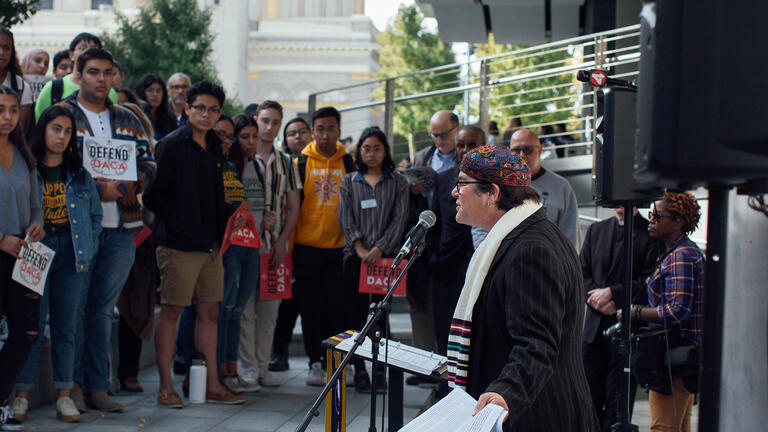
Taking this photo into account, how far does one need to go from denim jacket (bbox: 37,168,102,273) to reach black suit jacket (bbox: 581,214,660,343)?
139 inches

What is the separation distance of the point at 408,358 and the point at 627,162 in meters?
1.73

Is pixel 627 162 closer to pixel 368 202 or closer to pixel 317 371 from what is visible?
pixel 368 202

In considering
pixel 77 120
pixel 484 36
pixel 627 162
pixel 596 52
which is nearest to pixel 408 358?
pixel 627 162

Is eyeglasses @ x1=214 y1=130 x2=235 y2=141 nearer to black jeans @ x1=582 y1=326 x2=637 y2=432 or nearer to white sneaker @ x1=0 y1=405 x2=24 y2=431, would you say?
white sneaker @ x1=0 y1=405 x2=24 y2=431

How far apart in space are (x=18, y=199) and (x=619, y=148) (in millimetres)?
3889

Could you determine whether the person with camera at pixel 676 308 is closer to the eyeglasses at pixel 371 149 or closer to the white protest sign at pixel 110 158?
the eyeglasses at pixel 371 149

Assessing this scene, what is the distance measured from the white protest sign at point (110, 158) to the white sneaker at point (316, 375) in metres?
2.54

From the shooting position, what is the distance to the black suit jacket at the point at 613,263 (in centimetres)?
614

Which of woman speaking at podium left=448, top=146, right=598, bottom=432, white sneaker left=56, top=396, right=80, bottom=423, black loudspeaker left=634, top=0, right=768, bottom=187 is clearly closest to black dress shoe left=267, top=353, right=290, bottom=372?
white sneaker left=56, top=396, right=80, bottom=423

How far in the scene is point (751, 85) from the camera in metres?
2.16

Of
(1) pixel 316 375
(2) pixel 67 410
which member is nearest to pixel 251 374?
(1) pixel 316 375

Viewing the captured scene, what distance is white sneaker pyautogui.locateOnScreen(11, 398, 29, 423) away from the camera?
5953 mm

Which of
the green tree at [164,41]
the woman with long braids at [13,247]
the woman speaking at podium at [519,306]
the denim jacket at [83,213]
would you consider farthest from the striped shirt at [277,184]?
the green tree at [164,41]

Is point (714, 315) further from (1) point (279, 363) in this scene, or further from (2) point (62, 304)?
(1) point (279, 363)
